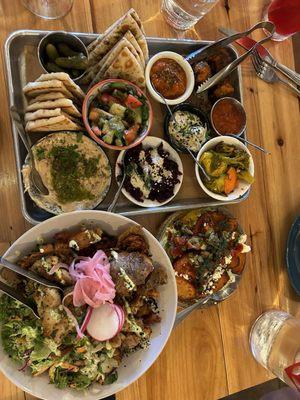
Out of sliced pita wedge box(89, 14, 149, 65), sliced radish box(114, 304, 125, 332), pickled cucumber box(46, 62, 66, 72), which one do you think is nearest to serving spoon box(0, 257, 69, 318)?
sliced radish box(114, 304, 125, 332)

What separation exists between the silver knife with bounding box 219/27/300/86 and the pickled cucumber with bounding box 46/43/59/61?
0.64 metres

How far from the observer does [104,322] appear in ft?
3.99

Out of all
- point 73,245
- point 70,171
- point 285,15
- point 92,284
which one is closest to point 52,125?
point 70,171

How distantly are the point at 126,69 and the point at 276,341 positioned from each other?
109 centimetres

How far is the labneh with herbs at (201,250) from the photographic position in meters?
1.51

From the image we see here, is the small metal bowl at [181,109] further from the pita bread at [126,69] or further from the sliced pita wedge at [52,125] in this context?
the sliced pita wedge at [52,125]

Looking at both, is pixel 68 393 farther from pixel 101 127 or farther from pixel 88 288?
pixel 101 127

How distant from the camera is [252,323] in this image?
1.68 meters

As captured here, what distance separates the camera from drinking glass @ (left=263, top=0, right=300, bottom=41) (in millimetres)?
1675

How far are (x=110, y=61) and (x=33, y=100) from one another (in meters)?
0.27

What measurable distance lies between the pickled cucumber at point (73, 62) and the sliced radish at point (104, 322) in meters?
0.73

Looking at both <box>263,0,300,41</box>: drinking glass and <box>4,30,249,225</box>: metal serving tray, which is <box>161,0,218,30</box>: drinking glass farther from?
<box>263,0,300,41</box>: drinking glass

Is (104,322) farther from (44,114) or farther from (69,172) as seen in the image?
(44,114)

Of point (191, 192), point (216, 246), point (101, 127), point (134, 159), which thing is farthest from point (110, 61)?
point (216, 246)
